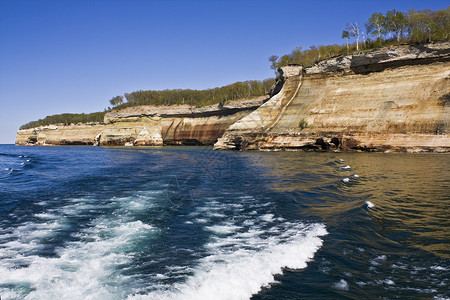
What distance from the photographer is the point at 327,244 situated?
5.97 metres

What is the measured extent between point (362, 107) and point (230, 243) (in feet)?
109

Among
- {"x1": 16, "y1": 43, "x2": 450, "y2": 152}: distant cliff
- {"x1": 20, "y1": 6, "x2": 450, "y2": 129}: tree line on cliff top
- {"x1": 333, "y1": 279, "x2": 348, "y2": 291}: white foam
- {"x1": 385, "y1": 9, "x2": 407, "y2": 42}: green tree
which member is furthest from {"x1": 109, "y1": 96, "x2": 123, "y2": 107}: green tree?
{"x1": 333, "y1": 279, "x2": 348, "y2": 291}: white foam

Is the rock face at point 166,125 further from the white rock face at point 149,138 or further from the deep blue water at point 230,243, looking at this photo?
the deep blue water at point 230,243

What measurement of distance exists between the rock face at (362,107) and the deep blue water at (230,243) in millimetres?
20467

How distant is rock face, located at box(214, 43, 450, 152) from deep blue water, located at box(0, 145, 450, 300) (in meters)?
20.5

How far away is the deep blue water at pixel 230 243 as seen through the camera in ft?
14.3

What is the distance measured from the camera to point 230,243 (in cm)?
629

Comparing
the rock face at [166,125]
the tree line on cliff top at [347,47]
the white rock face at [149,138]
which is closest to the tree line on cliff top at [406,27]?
the tree line on cliff top at [347,47]

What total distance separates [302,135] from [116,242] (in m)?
31.7

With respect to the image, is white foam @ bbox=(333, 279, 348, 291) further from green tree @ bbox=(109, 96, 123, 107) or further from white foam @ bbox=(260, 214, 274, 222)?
green tree @ bbox=(109, 96, 123, 107)

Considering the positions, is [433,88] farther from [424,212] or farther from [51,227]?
[51,227]

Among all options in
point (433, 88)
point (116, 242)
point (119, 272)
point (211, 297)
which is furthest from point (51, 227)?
point (433, 88)

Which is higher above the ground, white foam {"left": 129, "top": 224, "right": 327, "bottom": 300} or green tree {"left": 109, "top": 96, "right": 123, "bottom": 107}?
green tree {"left": 109, "top": 96, "right": 123, "bottom": 107}

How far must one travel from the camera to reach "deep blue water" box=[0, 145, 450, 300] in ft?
14.3
